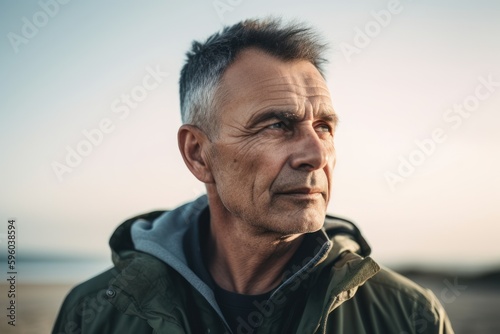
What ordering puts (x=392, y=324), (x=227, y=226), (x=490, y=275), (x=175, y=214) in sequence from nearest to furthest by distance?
(x=392, y=324)
(x=227, y=226)
(x=175, y=214)
(x=490, y=275)

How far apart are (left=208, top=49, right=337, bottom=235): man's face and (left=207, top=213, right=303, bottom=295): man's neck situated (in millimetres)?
112

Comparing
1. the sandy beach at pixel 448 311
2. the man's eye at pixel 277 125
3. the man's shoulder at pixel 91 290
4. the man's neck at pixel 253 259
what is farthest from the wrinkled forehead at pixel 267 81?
the sandy beach at pixel 448 311

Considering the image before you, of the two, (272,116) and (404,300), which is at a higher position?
(272,116)

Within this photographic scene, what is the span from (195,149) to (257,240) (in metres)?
0.76

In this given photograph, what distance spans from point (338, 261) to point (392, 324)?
0.45 m

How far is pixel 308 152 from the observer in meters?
2.76

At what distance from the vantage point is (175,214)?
3490 mm

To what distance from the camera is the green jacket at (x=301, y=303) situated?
2.65 m

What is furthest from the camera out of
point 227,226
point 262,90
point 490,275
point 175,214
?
point 490,275

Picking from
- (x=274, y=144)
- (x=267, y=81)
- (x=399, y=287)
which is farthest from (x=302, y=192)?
(x=399, y=287)

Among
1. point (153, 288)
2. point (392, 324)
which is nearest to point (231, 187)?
point (153, 288)

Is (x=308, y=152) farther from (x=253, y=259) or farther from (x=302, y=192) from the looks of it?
(x=253, y=259)

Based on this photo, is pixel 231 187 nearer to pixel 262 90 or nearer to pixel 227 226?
pixel 227 226

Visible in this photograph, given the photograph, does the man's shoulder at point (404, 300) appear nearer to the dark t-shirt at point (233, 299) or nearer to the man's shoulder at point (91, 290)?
the dark t-shirt at point (233, 299)
